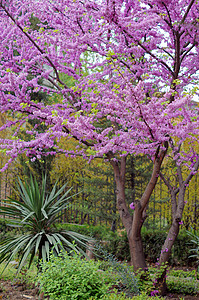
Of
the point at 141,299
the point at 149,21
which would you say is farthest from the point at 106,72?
the point at 141,299

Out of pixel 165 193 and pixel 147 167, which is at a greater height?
pixel 147 167

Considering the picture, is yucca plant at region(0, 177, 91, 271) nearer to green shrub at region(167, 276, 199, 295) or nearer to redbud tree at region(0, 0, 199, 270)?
redbud tree at region(0, 0, 199, 270)

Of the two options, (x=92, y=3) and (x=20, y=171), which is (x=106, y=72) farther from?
(x=20, y=171)

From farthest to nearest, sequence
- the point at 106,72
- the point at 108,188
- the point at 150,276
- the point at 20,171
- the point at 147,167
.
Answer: the point at 20,171 < the point at 108,188 < the point at 147,167 < the point at 106,72 < the point at 150,276

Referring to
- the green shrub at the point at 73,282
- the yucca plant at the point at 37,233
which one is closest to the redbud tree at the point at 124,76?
the yucca plant at the point at 37,233

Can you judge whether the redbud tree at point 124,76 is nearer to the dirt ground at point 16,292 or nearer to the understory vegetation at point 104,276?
the understory vegetation at point 104,276

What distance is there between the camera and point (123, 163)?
17.5ft

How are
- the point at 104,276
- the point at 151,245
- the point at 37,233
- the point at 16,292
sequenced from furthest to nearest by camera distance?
1. the point at 151,245
2. the point at 37,233
3. the point at 16,292
4. the point at 104,276

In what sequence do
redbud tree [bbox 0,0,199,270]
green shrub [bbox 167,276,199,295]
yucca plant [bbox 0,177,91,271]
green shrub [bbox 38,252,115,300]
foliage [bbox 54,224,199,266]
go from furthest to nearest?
foliage [bbox 54,224,199,266] < green shrub [bbox 167,276,199,295] < yucca plant [bbox 0,177,91,271] < redbud tree [bbox 0,0,199,270] < green shrub [bbox 38,252,115,300]

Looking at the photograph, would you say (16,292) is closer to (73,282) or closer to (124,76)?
(73,282)

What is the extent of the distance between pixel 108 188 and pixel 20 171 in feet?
12.8

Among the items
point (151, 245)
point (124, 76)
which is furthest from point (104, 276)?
point (151, 245)

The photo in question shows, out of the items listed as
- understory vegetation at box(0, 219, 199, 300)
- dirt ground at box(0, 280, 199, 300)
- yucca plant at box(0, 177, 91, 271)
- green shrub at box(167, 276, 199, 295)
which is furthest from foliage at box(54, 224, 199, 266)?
yucca plant at box(0, 177, 91, 271)

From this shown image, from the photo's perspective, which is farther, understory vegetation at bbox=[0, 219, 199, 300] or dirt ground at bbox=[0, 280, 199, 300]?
dirt ground at bbox=[0, 280, 199, 300]
